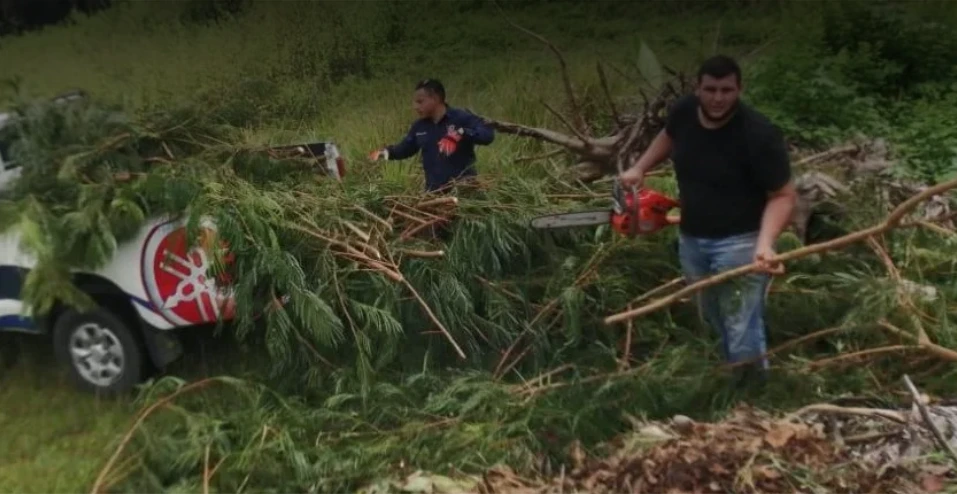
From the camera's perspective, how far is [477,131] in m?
5.57

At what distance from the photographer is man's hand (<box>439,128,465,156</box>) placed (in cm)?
558

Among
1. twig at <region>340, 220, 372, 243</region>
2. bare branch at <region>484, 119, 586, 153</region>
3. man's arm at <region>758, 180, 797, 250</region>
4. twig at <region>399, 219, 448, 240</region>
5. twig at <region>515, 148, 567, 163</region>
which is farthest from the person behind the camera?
twig at <region>515, 148, 567, 163</region>

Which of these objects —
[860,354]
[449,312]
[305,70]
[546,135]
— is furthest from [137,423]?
[305,70]

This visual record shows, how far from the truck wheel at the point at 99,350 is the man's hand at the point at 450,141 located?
1943 millimetres

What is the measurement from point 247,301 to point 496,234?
1204 millimetres

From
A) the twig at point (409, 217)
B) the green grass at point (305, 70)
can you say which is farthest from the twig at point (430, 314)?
the green grass at point (305, 70)

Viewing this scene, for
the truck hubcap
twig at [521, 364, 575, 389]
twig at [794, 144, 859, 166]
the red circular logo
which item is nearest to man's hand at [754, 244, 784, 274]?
twig at [521, 364, 575, 389]

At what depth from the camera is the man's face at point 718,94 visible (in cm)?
373

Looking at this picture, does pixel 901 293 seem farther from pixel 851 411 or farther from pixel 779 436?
pixel 779 436

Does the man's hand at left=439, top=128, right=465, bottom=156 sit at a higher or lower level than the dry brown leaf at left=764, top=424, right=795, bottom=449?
higher

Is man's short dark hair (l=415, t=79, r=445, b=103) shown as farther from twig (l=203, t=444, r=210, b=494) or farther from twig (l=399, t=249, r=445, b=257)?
twig (l=203, t=444, r=210, b=494)

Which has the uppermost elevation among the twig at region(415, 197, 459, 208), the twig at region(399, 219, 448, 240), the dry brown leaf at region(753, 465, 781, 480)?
the twig at region(415, 197, 459, 208)

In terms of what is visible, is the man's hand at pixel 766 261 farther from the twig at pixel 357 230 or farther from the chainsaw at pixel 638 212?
the twig at pixel 357 230

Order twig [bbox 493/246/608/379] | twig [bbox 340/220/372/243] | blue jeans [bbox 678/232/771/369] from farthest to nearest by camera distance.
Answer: twig [bbox 340/220/372/243] < twig [bbox 493/246/608/379] < blue jeans [bbox 678/232/771/369]
